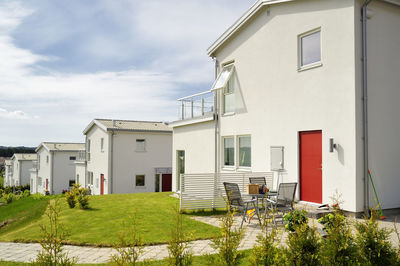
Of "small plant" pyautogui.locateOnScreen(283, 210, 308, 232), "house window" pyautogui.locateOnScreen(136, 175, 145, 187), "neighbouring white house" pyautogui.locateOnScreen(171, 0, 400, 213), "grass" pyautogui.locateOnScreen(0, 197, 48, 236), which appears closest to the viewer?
"small plant" pyautogui.locateOnScreen(283, 210, 308, 232)

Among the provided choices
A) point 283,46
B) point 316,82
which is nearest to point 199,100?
point 283,46

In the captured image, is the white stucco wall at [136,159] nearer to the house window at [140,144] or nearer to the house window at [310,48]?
the house window at [140,144]

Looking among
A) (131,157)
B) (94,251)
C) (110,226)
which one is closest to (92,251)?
(94,251)

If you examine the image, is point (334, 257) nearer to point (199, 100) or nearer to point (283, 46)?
point (283, 46)

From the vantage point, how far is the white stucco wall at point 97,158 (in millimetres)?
29203

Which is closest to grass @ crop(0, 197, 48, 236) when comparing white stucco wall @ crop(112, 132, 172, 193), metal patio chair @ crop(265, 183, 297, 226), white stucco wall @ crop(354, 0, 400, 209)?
metal patio chair @ crop(265, 183, 297, 226)

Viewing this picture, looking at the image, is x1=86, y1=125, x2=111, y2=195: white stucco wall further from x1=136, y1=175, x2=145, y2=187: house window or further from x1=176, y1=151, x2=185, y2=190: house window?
x1=176, y1=151, x2=185, y2=190: house window

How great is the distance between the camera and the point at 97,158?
32.4m

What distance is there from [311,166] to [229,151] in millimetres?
4964

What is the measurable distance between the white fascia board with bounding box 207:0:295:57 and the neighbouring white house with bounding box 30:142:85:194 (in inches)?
1272

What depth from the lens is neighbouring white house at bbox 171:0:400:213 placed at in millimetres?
9734

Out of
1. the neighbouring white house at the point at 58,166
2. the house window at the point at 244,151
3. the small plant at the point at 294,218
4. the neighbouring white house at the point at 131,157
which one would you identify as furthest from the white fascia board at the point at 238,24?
the neighbouring white house at the point at 58,166

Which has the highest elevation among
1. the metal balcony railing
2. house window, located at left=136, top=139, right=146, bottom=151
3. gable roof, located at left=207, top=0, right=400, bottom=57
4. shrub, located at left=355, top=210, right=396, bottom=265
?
gable roof, located at left=207, top=0, right=400, bottom=57

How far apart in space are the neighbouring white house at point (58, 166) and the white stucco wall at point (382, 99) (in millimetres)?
39398
